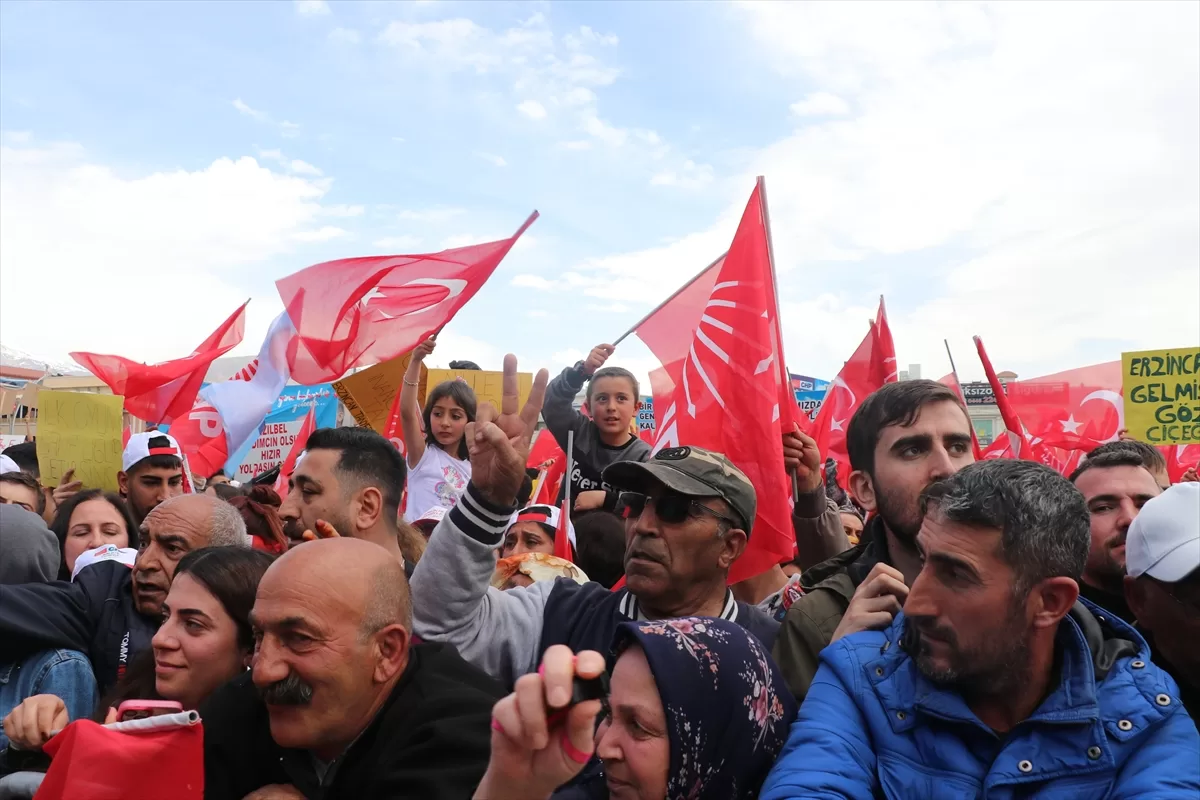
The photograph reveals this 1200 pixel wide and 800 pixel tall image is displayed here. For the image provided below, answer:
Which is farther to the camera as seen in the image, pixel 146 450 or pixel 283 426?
pixel 283 426

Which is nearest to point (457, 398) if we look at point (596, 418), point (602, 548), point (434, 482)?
point (434, 482)

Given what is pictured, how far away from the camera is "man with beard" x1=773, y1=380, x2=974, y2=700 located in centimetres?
253

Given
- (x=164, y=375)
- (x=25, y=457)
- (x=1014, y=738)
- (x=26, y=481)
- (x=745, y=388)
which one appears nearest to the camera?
(x=1014, y=738)

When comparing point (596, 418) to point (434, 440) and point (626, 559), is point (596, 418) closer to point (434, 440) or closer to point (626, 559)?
point (434, 440)

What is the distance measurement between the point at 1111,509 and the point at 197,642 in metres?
2.85

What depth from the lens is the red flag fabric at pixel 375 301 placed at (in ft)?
17.5

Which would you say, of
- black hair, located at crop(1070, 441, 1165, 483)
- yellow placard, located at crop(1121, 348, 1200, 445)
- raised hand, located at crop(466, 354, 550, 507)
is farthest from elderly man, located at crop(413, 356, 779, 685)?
yellow placard, located at crop(1121, 348, 1200, 445)

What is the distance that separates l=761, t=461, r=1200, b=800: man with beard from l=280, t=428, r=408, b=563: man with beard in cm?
216

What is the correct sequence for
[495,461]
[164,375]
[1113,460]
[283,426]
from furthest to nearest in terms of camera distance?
[283,426], [164,375], [1113,460], [495,461]

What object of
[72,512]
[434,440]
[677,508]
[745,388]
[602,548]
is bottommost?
[602,548]

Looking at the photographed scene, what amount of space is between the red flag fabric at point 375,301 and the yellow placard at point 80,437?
184 centimetres

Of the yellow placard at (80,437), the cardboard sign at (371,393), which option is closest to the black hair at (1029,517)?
the cardboard sign at (371,393)

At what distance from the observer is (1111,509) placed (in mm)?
3146

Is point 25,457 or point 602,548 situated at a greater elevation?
point 25,457
